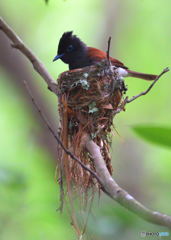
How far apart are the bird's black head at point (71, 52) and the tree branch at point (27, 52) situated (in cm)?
175

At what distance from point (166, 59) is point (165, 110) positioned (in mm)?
1004

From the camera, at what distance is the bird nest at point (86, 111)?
3.28 meters

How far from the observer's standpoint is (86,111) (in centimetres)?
379

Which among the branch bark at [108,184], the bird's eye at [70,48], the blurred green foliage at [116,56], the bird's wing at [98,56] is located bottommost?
the blurred green foliage at [116,56]

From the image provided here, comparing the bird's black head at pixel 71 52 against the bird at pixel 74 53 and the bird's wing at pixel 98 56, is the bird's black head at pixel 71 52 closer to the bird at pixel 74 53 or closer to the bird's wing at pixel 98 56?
the bird at pixel 74 53

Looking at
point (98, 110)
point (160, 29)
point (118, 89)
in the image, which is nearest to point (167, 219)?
point (98, 110)

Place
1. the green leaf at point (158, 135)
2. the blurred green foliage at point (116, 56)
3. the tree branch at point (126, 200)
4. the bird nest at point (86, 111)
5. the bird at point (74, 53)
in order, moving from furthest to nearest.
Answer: the blurred green foliage at point (116, 56), the bird at point (74, 53), the bird nest at point (86, 111), the green leaf at point (158, 135), the tree branch at point (126, 200)

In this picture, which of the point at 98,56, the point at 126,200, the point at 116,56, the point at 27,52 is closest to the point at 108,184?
the point at 126,200

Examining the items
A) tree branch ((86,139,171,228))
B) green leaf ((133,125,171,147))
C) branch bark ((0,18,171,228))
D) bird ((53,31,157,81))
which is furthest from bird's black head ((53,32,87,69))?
green leaf ((133,125,171,147))

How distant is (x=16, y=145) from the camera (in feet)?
27.1

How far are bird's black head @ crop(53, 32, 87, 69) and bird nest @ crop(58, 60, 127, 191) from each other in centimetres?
119

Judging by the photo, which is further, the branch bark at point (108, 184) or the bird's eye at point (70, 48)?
the bird's eye at point (70, 48)

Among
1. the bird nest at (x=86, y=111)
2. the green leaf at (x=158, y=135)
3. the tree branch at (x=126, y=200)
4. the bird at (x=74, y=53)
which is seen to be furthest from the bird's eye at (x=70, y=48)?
the green leaf at (x=158, y=135)

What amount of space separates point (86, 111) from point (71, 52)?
1.83m
